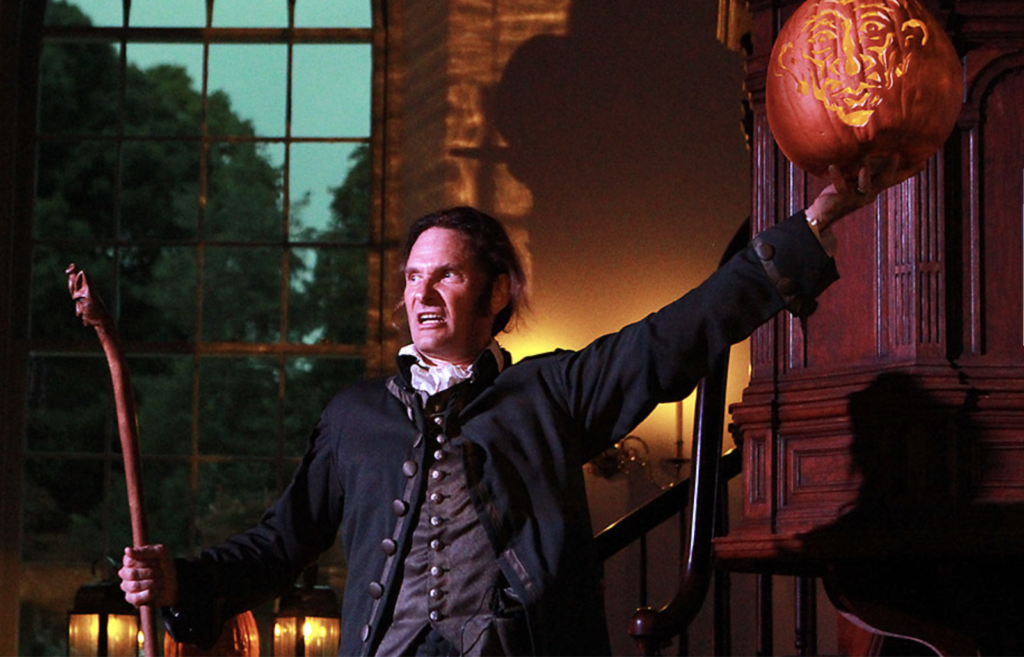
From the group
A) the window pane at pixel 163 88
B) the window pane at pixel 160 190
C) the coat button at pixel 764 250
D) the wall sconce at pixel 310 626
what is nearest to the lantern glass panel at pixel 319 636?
the wall sconce at pixel 310 626

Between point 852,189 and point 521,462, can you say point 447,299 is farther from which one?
point 852,189

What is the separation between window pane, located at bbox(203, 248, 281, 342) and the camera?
7504 millimetres

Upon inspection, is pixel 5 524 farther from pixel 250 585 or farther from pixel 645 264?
pixel 250 585

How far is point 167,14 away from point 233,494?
2.37 m

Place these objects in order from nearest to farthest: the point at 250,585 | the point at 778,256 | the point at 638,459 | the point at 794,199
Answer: the point at 778,256 → the point at 250,585 → the point at 794,199 → the point at 638,459

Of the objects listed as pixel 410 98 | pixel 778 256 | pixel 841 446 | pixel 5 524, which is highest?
pixel 410 98

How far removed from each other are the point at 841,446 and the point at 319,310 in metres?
4.55

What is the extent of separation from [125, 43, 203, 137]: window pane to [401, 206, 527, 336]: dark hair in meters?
5.25

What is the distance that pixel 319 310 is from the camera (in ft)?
24.7

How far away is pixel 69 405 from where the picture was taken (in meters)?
7.44

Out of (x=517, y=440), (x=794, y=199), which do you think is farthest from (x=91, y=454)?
(x=517, y=440)

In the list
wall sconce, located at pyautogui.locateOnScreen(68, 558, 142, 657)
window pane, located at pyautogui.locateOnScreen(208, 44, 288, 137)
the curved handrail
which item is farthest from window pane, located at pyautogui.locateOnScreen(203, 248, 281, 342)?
the curved handrail

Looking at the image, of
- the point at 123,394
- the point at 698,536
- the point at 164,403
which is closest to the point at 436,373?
the point at 123,394

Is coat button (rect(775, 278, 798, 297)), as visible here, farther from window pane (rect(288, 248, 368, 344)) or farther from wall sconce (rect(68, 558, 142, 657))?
window pane (rect(288, 248, 368, 344))
